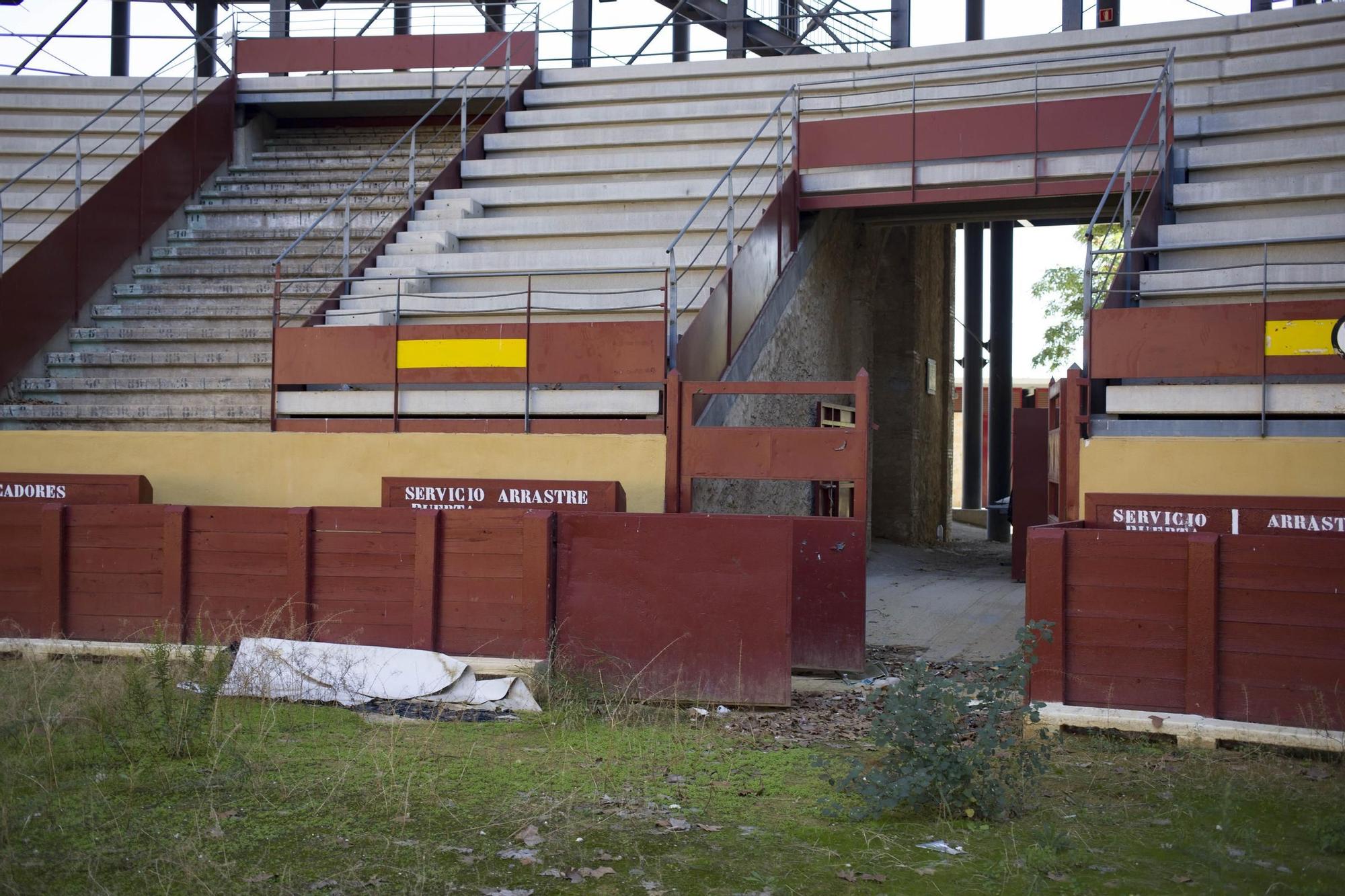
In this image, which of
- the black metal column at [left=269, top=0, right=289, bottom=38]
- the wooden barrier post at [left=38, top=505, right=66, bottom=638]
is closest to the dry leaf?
the wooden barrier post at [left=38, top=505, right=66, bottom=638]

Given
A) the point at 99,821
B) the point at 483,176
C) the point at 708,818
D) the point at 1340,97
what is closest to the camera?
the point at 99,821

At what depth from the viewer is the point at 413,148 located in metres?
16.5

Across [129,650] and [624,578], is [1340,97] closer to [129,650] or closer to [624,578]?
[624,578]

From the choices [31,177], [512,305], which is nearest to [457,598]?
[512,305]

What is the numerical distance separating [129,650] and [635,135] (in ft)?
34.8

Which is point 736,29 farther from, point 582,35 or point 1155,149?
point 1155,149

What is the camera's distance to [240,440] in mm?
11516

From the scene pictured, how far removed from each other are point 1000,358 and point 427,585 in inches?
745

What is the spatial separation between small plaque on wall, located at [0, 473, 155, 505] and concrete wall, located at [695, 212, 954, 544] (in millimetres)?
6190

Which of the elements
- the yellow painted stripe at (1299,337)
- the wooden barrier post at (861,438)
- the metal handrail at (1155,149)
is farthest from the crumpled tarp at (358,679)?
the metal handrail at (1155,149)

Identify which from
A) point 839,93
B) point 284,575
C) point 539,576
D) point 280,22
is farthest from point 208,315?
point 839,93

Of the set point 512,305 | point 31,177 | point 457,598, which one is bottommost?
point 457,598

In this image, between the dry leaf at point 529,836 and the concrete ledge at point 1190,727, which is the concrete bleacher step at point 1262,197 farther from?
the dry leaf at point 529,836

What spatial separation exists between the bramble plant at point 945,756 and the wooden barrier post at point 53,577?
656 cm
